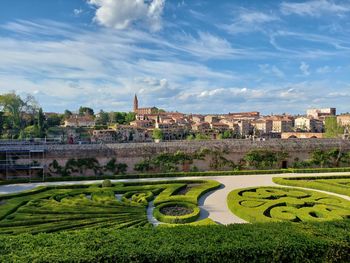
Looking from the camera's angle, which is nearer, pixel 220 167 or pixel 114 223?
pixel 114 223

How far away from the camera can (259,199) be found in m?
18.1

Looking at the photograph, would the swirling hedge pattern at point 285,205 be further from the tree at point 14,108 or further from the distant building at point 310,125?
the distant building at point 310,125

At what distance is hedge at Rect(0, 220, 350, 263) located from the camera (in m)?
7.97

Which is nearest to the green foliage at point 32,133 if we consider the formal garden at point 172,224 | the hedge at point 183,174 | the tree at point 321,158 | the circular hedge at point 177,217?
the hedge at point 183,174

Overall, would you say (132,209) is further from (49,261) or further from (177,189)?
(49,261)

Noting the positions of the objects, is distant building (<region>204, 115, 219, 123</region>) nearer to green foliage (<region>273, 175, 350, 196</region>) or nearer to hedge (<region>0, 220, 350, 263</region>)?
green foliage (<region>273, 175, 350, 196</region>)

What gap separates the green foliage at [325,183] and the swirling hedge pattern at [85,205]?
18.3 ft

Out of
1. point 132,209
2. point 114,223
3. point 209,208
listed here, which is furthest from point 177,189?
point 114,223

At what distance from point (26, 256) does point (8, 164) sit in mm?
22058

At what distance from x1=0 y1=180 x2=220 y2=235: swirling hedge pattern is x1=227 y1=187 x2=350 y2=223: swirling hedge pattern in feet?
8.69

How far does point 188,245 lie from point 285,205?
10510 millimetres

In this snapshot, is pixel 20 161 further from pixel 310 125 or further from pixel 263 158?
pixel 310 125

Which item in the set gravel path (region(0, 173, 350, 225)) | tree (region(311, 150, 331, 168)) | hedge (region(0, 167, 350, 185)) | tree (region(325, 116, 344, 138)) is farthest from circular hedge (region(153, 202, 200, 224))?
tree (region(325, 116, 344, 138))

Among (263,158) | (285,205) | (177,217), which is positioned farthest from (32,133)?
(285,205)
